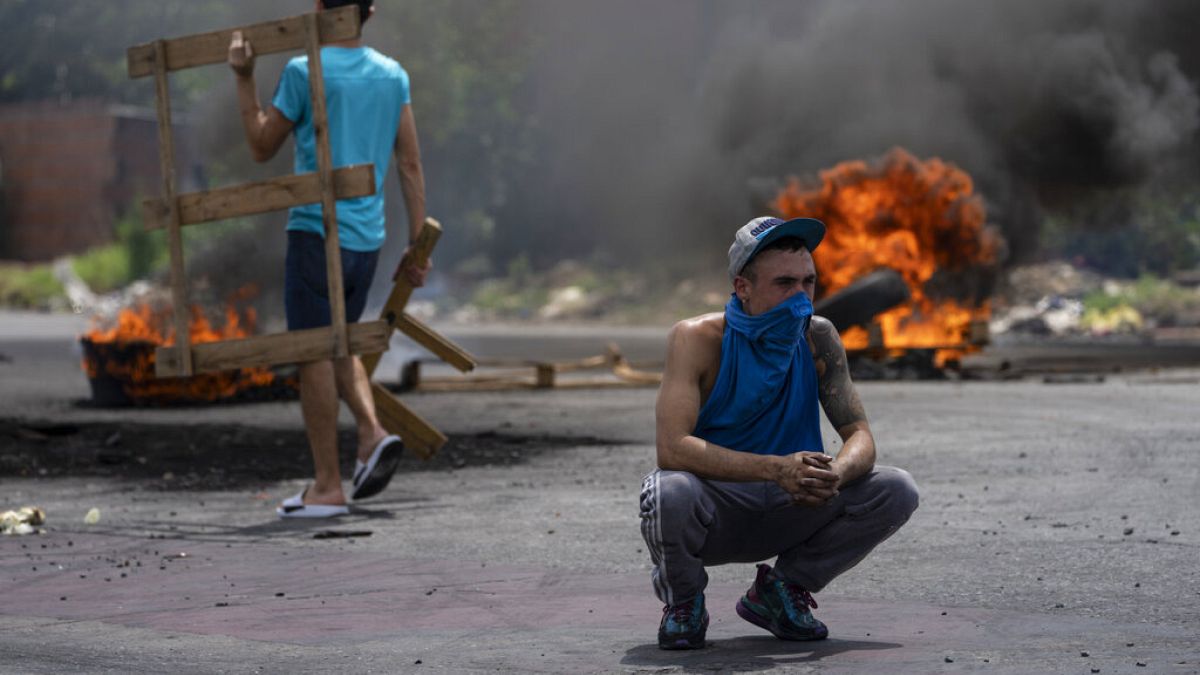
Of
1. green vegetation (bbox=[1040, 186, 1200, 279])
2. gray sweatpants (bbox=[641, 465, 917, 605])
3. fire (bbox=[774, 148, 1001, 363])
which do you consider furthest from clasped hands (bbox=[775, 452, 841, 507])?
green vegetation (bbox=[1040, 186, 1200, 279])

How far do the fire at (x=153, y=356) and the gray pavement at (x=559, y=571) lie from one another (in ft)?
8.66

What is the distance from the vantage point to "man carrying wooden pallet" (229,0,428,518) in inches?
290

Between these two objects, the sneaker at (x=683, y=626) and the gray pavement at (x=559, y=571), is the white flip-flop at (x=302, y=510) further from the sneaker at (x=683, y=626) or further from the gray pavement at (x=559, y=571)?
the sneaker at (x=683, y=626)

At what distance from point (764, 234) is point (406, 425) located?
4.49m

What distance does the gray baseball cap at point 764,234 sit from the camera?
173 inches

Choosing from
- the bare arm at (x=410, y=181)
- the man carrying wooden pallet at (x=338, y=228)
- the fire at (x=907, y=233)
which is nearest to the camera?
→ the man carrying wooden pallet at (x=338, y=228)

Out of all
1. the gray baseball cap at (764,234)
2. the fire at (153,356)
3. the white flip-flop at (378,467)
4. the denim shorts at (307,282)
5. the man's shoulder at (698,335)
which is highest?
the gray baseball cap at (764,234)

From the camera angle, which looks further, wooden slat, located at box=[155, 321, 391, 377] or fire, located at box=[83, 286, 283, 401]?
fire, located at box=[83, 286, 283, 401]

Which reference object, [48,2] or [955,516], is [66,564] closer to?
[955,516]

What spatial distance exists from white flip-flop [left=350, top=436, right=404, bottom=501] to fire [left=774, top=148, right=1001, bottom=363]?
10.7 m

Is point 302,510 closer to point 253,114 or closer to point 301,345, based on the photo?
point 301,345

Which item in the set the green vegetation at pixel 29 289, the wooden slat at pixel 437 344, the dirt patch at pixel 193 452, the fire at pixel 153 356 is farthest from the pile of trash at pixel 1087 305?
the green vegetation at pixel 29 289

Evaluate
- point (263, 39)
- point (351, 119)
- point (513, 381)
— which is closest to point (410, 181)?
point (351, 119)

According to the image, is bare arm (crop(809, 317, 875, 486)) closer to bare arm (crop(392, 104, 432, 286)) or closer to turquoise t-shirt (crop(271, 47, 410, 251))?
turquoise t-shirt (crop(271, 47, 410, 251))
